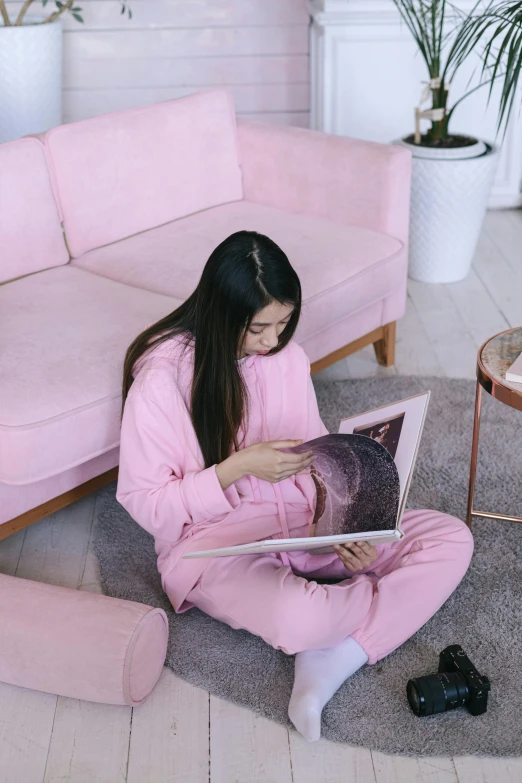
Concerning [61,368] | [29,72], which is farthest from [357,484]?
[29,72]

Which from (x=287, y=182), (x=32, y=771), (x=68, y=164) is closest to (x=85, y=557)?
(x=32, y=771)

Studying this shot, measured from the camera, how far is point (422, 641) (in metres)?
1.62

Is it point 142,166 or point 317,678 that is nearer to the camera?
point 317,678

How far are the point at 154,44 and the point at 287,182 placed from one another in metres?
1.43

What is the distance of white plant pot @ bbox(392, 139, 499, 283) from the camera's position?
296 cm

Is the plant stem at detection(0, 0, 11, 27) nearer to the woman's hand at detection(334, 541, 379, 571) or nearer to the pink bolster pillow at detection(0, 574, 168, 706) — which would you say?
the pink bolster pillow at detection(0, 574, 168, 706)

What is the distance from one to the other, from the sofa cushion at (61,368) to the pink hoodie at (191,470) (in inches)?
7.1

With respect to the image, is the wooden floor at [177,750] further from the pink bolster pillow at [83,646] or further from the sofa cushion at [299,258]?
the sofa cushion at [299,258]

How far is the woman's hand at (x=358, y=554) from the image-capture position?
1546 mm

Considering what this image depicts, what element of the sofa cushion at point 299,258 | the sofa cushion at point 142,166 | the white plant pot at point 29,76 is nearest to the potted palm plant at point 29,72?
the white plant pot at point 29,76

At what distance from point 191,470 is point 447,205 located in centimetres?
178

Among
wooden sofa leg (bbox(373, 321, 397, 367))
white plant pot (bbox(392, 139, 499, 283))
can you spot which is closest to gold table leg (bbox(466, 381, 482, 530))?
wooden sofa leg (bbox(373, 321, 397, 367))

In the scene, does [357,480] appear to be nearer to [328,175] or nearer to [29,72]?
[328,175]

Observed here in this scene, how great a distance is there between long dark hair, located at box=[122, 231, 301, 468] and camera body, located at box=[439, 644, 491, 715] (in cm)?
50
